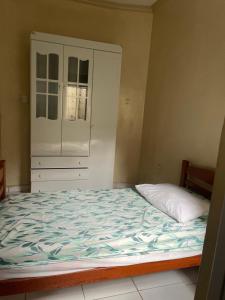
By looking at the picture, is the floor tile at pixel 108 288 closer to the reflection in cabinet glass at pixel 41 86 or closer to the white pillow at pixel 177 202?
the white pillow at pixel 177 202

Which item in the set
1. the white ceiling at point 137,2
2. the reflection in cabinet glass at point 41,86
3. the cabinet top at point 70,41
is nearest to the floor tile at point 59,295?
the reflection in cabinet glass at point 41,86

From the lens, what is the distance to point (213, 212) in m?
0.61

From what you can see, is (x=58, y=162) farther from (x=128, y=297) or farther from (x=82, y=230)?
(x=128, y=297)

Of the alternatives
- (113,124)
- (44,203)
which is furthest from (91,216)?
(113,124)

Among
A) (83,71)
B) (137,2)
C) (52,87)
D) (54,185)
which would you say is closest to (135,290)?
(54,185)

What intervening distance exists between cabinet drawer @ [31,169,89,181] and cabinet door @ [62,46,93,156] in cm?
24

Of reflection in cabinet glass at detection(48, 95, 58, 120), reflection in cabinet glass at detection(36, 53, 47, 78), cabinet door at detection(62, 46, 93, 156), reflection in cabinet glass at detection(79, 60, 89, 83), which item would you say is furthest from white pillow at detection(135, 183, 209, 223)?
reflection in cabinet glass at detection(36, 53, 47, 78)

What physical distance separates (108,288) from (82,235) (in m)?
0.50

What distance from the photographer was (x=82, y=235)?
1590 millimetres

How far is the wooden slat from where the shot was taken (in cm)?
132

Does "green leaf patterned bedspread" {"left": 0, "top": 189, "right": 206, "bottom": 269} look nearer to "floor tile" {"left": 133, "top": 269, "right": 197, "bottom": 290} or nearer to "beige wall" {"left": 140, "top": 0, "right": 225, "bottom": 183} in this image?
"floor tile" {"left": 133, "top": 269, "right": 197, "bottom": 290}

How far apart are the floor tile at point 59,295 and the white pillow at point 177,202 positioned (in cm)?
95

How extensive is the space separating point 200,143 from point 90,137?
1.46 meters

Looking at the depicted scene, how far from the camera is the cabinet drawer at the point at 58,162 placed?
2.87m
